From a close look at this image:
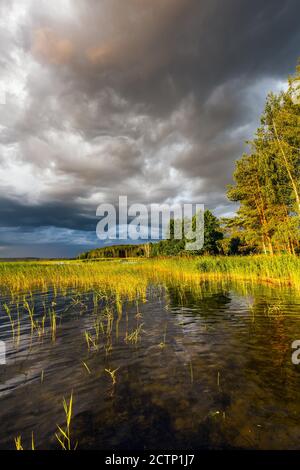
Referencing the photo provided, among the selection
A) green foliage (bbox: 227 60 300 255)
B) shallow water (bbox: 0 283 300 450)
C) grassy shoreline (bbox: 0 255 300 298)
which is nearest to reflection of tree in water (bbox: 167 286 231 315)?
shallow water (bbox: 0 283 300 450)

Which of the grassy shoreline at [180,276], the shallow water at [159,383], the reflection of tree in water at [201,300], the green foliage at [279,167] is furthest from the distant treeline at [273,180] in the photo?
the shallow water at [159,383]

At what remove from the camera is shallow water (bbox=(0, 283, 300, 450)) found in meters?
3.67

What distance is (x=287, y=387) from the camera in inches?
188

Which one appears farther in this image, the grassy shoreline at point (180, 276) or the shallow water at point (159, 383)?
the grassy shoreline at point (180, 276)

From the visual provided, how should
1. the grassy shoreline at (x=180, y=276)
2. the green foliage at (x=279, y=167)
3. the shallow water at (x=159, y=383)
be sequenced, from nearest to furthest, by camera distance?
the shallow water at (x=159, y=383) < the grassy shoreline at (x=180, y=276) < the green foliage at (x=279, y=167)

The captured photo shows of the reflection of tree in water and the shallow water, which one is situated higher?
the shallow water

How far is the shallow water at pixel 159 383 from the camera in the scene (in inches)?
144

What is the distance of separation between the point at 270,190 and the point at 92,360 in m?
25.3

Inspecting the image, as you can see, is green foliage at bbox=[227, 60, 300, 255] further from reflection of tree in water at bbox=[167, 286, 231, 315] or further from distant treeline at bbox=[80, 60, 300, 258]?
reflection of tree in water at bbox=[167, 286, 231, 315]

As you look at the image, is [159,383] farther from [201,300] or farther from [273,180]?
[273,180]

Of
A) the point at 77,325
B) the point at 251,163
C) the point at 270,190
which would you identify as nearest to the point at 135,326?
the point at 77,325

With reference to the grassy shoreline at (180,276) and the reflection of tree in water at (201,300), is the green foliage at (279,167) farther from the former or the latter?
the reflection of tree in water at (201,300)

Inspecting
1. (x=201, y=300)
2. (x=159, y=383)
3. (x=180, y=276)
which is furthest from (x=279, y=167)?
(x=159, y=383)

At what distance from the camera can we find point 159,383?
510 centimetres
